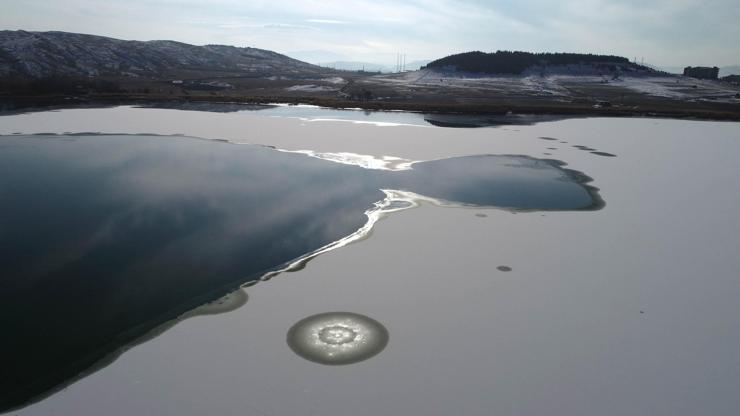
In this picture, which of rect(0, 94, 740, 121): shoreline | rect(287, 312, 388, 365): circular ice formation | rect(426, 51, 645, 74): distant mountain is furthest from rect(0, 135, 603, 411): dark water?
rect(426, 51, 645, 74): distant mountain

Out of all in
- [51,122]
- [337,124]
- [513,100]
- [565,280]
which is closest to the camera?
[565,280]

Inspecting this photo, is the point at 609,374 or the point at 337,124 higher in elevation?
the point at 337,124

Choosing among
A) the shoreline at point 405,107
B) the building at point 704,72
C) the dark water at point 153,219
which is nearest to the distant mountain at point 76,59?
the shoreline at point 405,107

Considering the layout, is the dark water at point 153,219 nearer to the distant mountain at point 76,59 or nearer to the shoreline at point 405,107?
the shoreline at point 405,107

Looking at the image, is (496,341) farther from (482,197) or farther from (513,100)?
(513,100)

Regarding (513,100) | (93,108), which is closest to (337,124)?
(93,108)

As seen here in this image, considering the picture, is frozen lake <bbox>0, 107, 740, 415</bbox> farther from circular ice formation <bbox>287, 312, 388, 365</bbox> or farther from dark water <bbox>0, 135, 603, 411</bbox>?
dark water <bbox>0, 135, 603, 411</bbox>

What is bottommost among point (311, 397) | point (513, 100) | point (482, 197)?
point (311, 397)

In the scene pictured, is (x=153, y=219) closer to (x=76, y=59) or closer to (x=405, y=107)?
(x=405, y=107)
